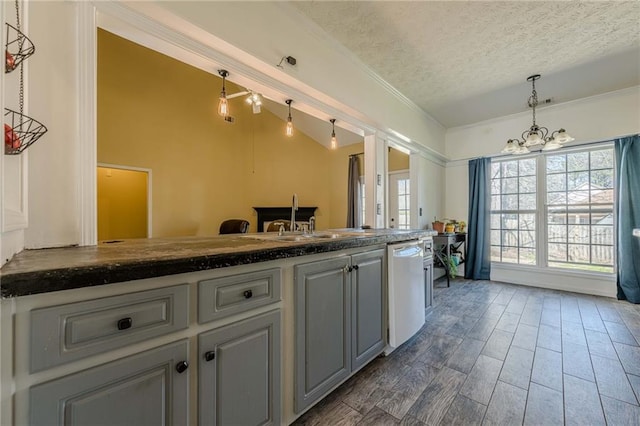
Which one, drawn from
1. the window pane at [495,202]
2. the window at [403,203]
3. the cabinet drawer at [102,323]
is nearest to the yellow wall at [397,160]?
the window at [403,203]

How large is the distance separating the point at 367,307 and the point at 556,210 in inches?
161

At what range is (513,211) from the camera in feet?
14.2

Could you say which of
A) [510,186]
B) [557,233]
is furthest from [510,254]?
[510,186]

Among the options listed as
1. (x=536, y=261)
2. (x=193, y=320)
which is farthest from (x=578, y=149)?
(x=193, y=320)

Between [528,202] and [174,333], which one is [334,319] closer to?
[174,333]

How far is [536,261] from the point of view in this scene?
4074 millimetres

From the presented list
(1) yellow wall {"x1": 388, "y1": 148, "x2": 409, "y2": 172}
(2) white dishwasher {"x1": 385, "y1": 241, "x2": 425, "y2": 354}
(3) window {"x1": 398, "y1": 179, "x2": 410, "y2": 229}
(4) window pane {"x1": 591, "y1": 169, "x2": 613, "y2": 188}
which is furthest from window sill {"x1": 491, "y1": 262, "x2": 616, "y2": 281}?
(2) white dishwasher {"x1": 385, "y1": 241, "x2": 425, "y2": 354}

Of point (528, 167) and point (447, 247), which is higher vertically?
point (528, 167)

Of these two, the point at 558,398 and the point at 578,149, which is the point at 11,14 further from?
the point at 578,149

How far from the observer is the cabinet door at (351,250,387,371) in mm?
1637

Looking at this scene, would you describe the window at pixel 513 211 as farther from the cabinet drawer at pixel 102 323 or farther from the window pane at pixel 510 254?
the cabinet drawer at pixel 102 323

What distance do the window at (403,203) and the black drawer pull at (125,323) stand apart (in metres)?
5.14

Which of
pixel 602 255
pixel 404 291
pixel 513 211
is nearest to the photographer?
pixel 404 291

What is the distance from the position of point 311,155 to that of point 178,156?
2.93 m
